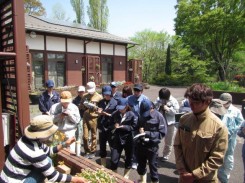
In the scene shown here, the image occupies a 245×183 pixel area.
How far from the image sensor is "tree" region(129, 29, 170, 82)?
2972 centimetres

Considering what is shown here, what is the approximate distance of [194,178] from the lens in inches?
95.7

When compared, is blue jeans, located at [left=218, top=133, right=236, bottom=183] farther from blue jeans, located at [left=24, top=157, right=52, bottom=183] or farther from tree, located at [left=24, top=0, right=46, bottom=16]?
tree, located at [left=24, top=0, right=46, bottom=16]

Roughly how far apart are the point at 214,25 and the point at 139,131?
19.5 meters

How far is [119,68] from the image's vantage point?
1872 centimetres

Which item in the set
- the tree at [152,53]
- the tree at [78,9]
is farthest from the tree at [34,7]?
the tree at [152,53]

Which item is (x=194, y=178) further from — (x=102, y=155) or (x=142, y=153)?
(x=102, y=155)

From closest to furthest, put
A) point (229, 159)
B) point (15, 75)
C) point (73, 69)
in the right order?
point (15, 75) < point (229, 159) < point (73, 69)

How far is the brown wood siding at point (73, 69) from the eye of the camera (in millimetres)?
14922

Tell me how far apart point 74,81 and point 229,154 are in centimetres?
1256

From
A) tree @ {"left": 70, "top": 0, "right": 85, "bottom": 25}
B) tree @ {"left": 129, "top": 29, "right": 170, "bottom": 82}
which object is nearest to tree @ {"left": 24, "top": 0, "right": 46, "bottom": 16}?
tree @ {"left": 70, "top": 0, "right": 85, "bottom": 25}

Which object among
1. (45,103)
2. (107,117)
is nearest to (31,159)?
(107,117)

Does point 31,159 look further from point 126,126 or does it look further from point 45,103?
point 45,103

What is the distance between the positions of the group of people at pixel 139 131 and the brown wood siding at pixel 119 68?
41.6ft

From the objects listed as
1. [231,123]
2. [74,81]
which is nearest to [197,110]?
[231,123]
